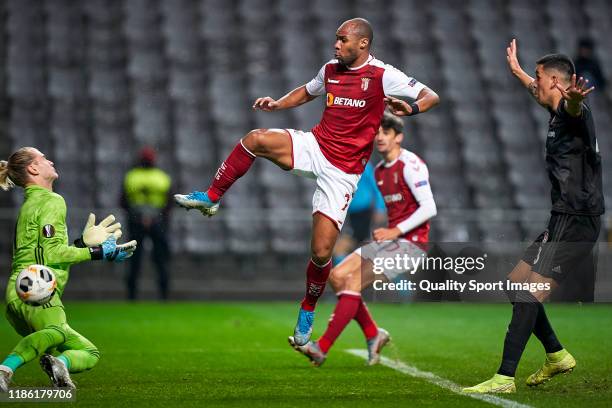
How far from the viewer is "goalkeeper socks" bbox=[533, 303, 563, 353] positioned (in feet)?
23.6

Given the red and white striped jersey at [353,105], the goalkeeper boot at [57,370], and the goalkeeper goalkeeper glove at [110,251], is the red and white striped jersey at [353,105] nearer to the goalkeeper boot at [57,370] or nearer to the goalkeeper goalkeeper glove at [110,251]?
the goalkeeper goalkeeper glove at [110,251]

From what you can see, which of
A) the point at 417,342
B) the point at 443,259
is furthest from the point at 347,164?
the point at 417,342

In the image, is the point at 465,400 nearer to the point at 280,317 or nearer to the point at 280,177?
the point at 280,317

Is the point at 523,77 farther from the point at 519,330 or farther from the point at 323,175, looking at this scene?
the point at 519,330

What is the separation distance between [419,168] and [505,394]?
2600 millimetres

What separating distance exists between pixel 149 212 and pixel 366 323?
6960 mm

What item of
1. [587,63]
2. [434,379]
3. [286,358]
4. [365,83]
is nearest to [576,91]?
[365,83]

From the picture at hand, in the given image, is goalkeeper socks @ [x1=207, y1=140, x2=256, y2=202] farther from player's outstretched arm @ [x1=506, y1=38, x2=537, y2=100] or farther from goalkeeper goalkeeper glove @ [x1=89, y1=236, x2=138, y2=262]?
player's outstretched arm @ [x1=506, y1=38, x2=537, y2=100]

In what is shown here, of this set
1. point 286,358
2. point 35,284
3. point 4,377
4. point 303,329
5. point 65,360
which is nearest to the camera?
point 4,377

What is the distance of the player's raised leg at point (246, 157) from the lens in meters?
7.26

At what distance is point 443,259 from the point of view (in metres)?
8.45

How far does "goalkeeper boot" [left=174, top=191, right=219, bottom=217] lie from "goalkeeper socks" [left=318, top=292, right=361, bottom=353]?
1.64 m

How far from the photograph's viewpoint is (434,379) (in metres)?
7.65

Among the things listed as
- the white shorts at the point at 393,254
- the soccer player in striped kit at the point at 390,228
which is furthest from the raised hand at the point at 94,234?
the white shorts at the point at 393,254
